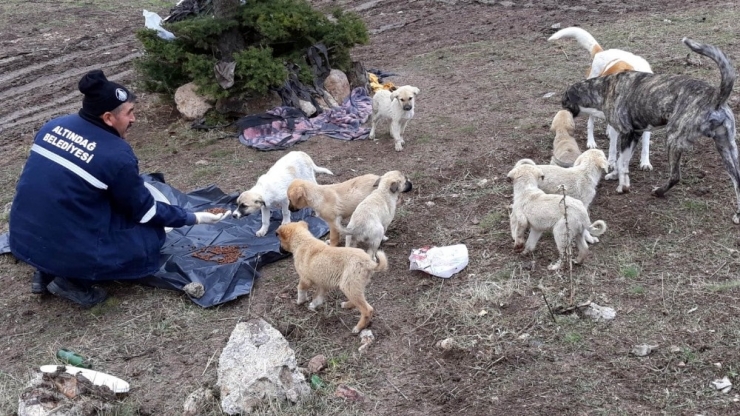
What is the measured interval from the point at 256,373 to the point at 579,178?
3219 mm

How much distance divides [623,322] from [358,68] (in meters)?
7.45

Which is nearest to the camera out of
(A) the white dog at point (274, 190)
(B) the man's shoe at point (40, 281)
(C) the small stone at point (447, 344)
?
(C) the small stone at point (447, 344)

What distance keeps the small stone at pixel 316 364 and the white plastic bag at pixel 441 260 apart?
1.29 metres

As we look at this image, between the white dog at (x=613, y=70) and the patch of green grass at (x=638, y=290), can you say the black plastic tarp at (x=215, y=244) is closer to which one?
the patch of green grass at (x=638, y=290)

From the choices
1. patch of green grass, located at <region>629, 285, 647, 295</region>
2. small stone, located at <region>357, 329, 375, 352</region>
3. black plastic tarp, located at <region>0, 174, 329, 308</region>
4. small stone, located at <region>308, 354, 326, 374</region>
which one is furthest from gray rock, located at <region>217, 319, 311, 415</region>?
patch of green grass, located at <region>629, 285, 647, 295</region>

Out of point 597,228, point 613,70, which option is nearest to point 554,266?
point 597,228

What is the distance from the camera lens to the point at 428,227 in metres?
6.11

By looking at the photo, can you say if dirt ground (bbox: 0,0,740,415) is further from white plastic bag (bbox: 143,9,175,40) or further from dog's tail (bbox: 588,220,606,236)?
white plastic bag (bbox: 143,9,175,40)

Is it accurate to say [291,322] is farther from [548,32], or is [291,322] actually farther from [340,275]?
[548,32]

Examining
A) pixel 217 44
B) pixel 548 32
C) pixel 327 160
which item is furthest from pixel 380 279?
pixel 548 32

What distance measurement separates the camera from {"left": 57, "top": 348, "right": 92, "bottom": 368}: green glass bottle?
4539 mm

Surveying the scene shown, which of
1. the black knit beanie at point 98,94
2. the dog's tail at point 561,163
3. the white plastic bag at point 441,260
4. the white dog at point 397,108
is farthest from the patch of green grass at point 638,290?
the black knit beanie at point 98,94

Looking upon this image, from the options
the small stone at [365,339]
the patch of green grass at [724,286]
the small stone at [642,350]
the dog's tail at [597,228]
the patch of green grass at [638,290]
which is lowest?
the small stone at [365,339]

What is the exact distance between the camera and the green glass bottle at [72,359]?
14.9 feet
